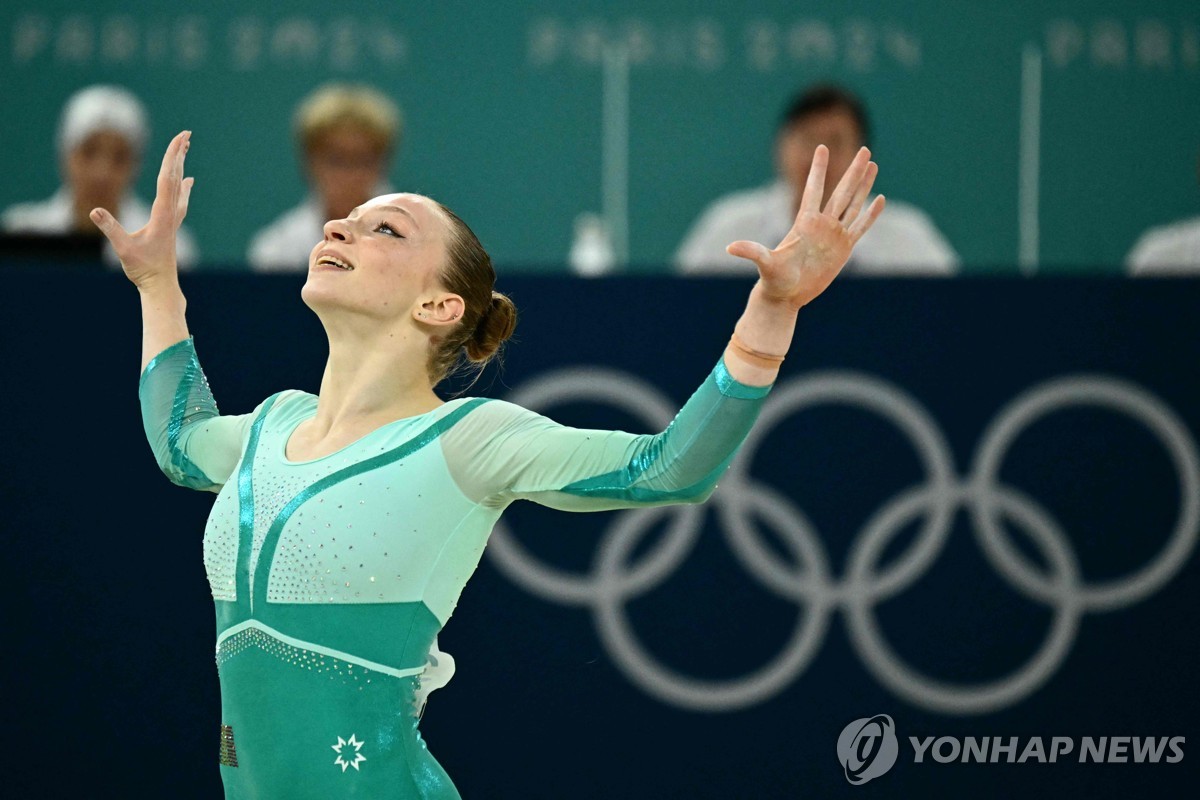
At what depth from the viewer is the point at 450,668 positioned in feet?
9.34

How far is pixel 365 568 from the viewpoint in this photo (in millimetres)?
2617

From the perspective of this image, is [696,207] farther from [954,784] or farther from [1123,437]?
[954,784]

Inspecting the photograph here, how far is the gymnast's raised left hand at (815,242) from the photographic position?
241 cm

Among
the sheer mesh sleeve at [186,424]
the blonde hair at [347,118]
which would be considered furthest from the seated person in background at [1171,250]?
the sheer mesh sleeve at [186,424]

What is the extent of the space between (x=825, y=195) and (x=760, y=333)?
10.9 ft

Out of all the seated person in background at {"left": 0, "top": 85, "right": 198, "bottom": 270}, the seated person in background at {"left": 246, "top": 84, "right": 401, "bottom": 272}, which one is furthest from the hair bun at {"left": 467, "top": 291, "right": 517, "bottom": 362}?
the seated person in background at {"left": 0, "top": 85, "right": 198, "bottom": 270}

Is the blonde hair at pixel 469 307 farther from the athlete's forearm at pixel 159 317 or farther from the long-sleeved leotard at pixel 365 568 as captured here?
the athlete's forearm at pixel 159 317

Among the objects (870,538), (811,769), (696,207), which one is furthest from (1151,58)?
(811,769)

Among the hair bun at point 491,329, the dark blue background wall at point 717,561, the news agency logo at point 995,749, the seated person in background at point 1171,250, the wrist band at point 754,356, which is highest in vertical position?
the seated person in background at point 1171,250

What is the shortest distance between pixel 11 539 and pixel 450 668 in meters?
2.19

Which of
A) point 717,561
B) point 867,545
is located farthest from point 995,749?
point 717,561

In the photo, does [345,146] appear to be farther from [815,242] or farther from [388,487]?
[815,242]

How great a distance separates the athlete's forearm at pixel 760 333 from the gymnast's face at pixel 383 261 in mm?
664

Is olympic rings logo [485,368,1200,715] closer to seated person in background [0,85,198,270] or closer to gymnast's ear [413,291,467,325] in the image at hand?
gymnast's ear [413,291,467,325]
